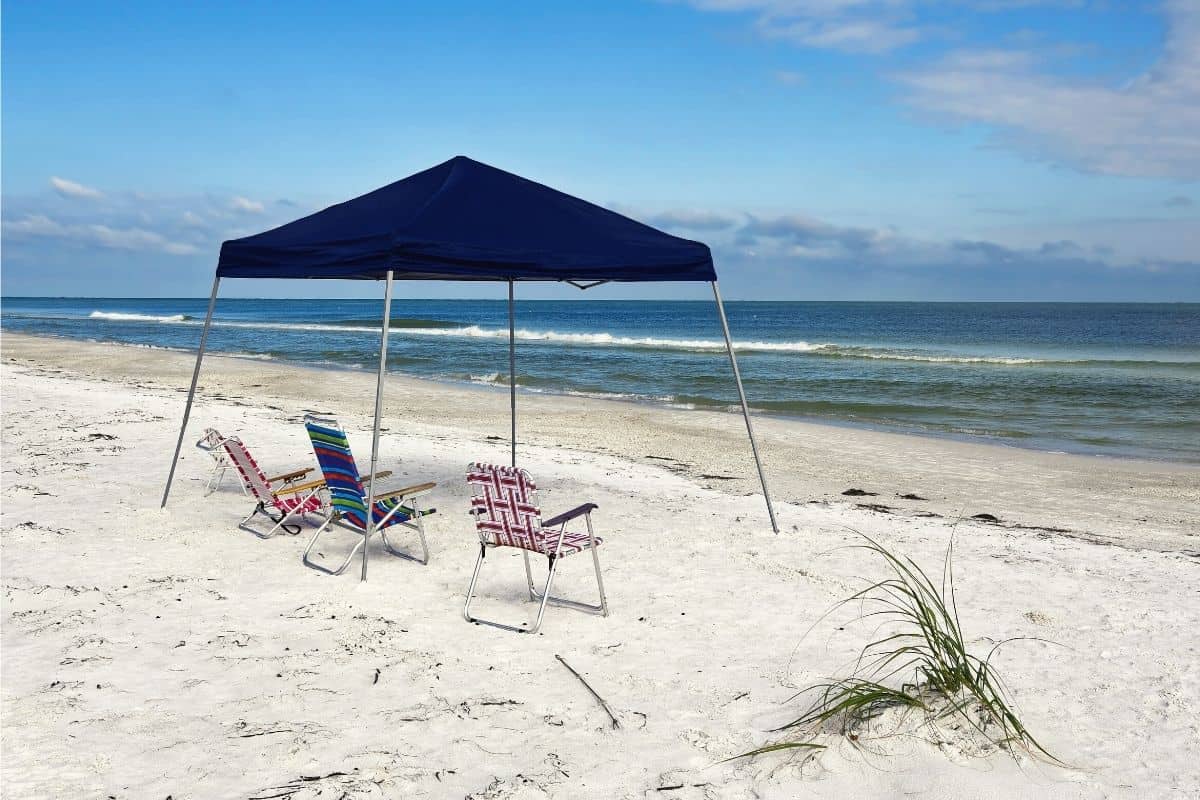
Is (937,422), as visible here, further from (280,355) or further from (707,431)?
(280,355)

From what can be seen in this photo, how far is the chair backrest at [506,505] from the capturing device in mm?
4543

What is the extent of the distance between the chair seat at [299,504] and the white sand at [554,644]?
0.74 feet

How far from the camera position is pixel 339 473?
5.40 m

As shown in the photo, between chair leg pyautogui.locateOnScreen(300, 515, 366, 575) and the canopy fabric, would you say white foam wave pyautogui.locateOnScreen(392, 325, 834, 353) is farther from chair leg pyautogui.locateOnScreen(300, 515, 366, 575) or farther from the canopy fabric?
chair leg pyautogui.locateOnScreen(300, 515, 366, 575)

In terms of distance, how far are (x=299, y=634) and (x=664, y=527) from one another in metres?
2.86

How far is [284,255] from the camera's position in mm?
5699

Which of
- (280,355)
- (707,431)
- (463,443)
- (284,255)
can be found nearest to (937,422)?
(707,431)

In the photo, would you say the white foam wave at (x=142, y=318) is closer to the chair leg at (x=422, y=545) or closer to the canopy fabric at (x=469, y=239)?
the canopy fabric at (x=469, y=239)

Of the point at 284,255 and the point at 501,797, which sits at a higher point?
the point at 284,255

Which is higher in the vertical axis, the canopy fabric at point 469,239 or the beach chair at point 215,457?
the canopy fabric at point 469,239

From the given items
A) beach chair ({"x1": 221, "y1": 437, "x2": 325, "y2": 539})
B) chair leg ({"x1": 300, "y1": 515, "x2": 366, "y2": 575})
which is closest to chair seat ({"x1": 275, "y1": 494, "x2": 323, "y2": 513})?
beach chair ({"x1": 221, "y1": 437, "x2": 325, "y2": 539})

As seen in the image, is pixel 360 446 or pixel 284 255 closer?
pixel 284 255

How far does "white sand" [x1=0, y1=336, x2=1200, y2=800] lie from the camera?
312 cm

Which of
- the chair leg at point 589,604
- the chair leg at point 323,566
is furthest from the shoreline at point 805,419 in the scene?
the chair leg at point 323,566
